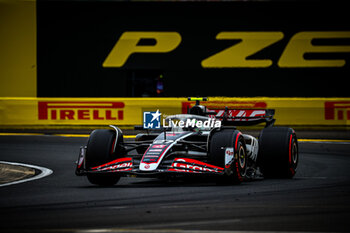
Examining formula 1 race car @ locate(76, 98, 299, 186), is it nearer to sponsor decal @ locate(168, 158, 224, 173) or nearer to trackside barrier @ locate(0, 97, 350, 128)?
sponsor decal @ locate(168, 158, 224, 173)

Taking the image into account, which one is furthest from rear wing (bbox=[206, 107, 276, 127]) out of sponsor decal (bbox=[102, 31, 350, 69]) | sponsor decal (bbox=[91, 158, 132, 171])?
sponsor decal (bbox=[102, 31, 350, 69])

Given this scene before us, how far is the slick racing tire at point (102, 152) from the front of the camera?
10.8 metres

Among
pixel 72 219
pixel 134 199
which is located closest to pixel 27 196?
pixel 134 199

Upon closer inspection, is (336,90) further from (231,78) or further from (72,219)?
(72,219)

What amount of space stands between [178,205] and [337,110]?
51.0 ft

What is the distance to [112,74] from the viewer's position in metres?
27.6

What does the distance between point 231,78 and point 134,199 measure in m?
18.6

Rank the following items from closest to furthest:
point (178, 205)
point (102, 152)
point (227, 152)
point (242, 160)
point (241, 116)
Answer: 1. point (178, 205)
2. point (227, 152)
3. point (102, 152)
4. point (242, 160)
5. point (241, 116)

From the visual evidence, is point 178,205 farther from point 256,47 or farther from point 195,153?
point 256,47

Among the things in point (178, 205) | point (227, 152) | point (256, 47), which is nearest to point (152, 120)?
point (227, 152)

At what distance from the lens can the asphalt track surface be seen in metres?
7.05

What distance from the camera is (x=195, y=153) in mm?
10922

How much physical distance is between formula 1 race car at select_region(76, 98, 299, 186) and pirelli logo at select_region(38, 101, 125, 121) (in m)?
11.3

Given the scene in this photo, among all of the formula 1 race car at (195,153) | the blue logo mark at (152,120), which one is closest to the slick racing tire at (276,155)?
the formula 1 race car at (195,153)
